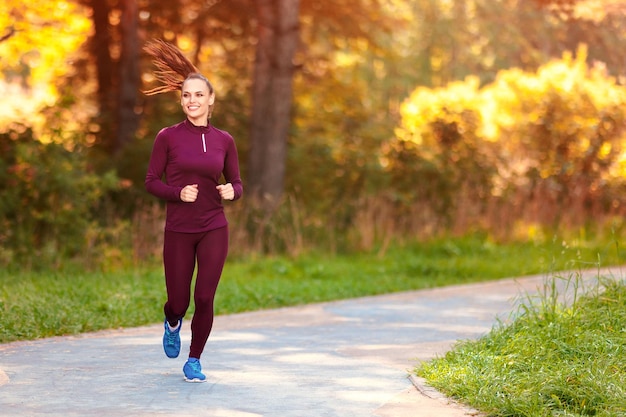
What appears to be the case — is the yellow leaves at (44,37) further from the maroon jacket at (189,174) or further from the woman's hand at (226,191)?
the woman's hand at (226,191)

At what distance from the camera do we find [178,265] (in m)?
7.84

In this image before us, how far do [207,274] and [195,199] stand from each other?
1.76ft

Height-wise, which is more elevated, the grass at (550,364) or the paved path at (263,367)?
the grass at (550,364)

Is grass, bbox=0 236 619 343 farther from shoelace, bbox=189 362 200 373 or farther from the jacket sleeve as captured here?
the jacket sleeve

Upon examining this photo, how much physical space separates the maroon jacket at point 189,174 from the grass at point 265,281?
2879 mm

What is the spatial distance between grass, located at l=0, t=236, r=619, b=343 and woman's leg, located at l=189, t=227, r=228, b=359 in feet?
8.94

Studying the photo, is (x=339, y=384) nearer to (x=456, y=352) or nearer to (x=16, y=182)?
(x=456, y=352)

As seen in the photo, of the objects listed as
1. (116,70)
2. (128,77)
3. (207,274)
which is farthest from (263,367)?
(116,70)

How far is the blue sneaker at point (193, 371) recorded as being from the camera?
7.91 m

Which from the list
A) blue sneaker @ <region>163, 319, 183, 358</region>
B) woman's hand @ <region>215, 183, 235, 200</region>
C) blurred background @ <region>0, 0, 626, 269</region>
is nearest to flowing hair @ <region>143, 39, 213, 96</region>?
woman's hand @ <region>215, 183, 235, 200</region>

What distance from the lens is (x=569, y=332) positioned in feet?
28.8

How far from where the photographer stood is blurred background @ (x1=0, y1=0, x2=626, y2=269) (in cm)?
1602

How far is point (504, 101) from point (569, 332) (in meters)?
15.5

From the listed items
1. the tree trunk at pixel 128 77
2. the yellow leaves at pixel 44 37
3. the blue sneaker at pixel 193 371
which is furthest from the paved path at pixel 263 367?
the tree trunk at pixel 128 77
